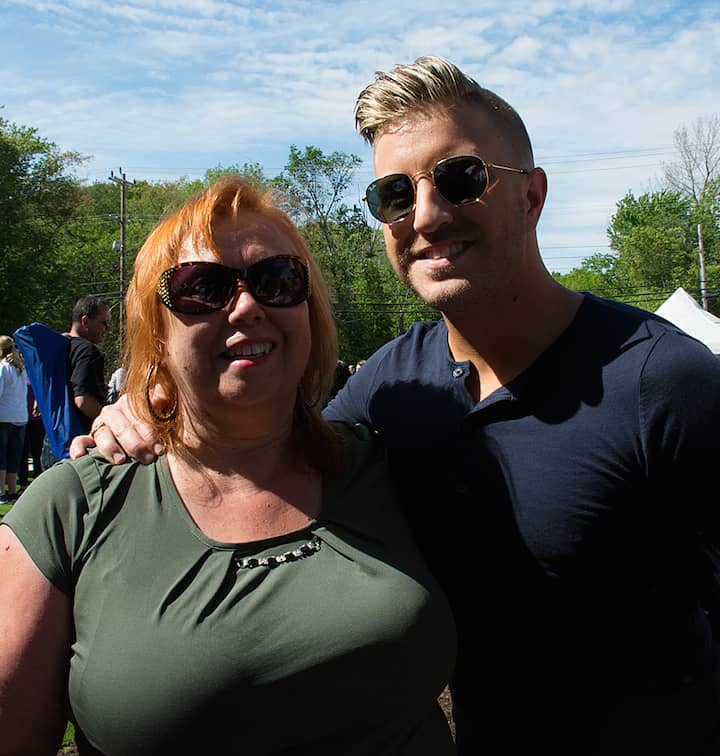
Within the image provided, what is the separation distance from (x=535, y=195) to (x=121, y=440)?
1.38 metres

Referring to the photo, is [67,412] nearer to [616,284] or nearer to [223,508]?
[223,508]

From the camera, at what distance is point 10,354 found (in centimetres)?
998

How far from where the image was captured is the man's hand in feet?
6.32

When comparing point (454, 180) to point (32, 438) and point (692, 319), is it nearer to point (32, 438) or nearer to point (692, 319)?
point (32, 438)

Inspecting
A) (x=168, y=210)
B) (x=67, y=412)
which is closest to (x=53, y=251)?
(x=67, y=412)

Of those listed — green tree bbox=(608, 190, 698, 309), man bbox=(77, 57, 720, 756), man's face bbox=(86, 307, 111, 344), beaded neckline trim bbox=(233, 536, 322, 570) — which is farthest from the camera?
green tree bbox=(608, 190, 698, 309)

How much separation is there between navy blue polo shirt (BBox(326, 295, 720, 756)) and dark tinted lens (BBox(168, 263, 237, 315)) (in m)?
0.75

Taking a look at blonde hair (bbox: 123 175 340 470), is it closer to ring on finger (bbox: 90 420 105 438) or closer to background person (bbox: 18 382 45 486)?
ring on finger (bbox: 90 420 105 438)

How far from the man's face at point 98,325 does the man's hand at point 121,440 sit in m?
5.67

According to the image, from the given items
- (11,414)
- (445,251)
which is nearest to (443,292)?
(445,251)

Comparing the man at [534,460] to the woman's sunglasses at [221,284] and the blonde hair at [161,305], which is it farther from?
the woman's sunglasses at [221,284]

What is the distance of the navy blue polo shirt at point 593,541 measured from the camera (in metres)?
1.85

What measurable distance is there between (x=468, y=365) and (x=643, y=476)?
584mm

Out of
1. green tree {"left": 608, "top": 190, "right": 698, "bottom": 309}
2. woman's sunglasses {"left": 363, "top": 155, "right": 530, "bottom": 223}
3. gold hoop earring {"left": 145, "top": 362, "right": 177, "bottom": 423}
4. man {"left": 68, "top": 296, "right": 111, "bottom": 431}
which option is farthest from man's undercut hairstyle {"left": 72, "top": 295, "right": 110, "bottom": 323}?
green tree {"left": 608, "top": 190, "right": 698, "bottom": 309}
